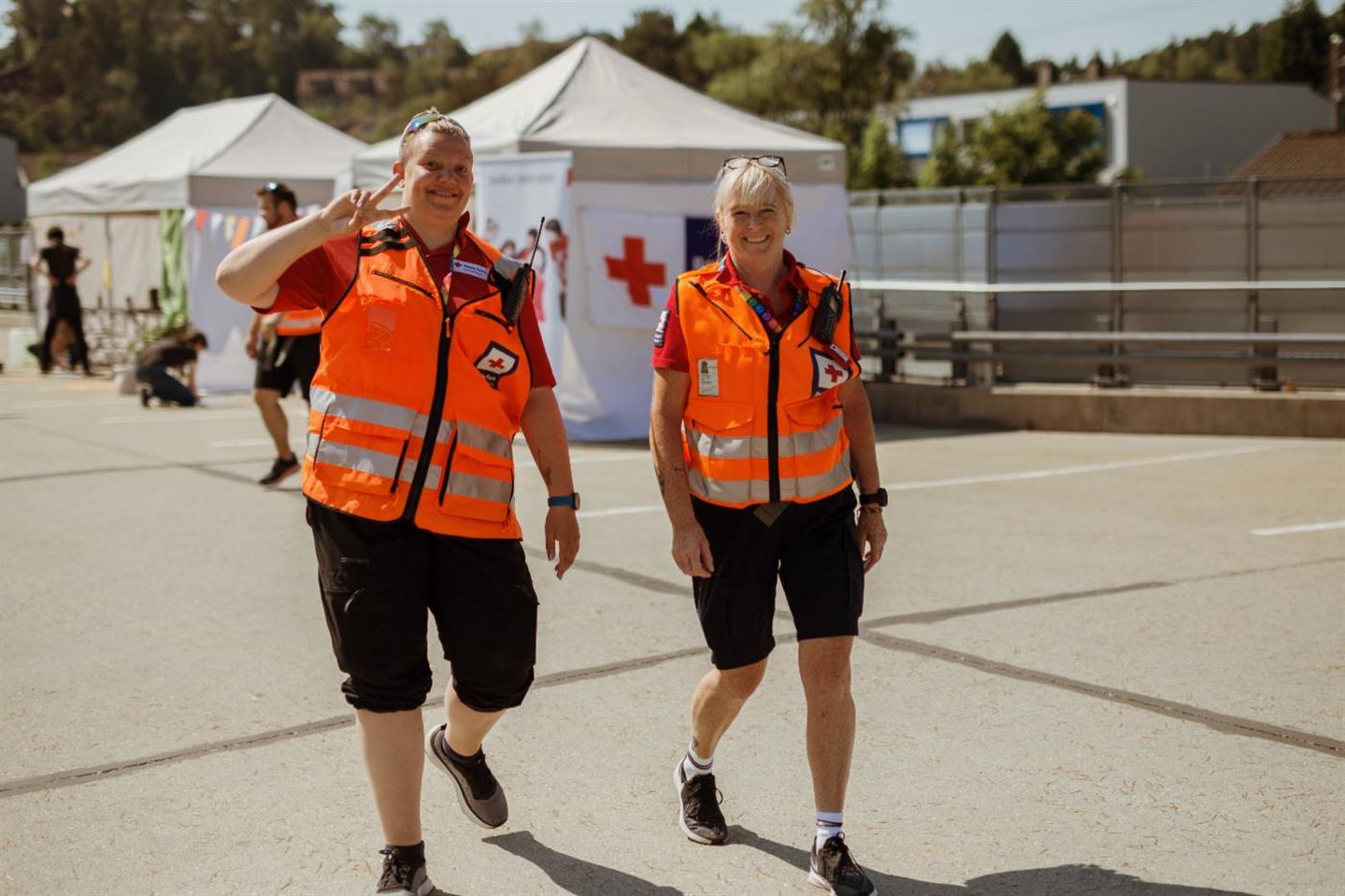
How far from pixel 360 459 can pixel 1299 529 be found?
6.58 meters

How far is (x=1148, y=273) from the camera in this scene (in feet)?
51.6

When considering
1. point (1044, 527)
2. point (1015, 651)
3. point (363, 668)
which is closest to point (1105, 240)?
point (1044, 527)

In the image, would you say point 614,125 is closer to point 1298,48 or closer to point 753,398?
point 753,398

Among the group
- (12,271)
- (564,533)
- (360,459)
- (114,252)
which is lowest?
(564,533)

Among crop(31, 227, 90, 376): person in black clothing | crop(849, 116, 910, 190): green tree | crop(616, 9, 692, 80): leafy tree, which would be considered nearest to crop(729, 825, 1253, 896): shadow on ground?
crop(31, 227, 90, 376): person in black clothing

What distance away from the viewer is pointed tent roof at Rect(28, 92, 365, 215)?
18.4 m

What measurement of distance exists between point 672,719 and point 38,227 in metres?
19.2

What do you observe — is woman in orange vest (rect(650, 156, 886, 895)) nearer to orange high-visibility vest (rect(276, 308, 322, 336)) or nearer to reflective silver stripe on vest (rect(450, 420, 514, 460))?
reflective silver stripe on vest (rect(450, 420, 514, 460))

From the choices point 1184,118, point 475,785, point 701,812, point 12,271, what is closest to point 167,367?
point 475,785

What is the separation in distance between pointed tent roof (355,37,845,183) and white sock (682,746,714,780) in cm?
973

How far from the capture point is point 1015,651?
238 inches

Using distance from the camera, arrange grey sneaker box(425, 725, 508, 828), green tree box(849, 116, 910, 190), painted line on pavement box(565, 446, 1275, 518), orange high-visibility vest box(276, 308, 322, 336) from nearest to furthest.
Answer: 1. grey sneaker box(425, 725, 508, 828)
2. painted line on pavement box(565, 446, 1275, 518)
3. orange high-visibility vest box(276, 308, 322, 336)
4. green tree box(849, 116, 910, 190)

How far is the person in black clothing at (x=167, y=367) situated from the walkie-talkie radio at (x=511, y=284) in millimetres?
12781

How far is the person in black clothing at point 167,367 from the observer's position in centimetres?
1586
